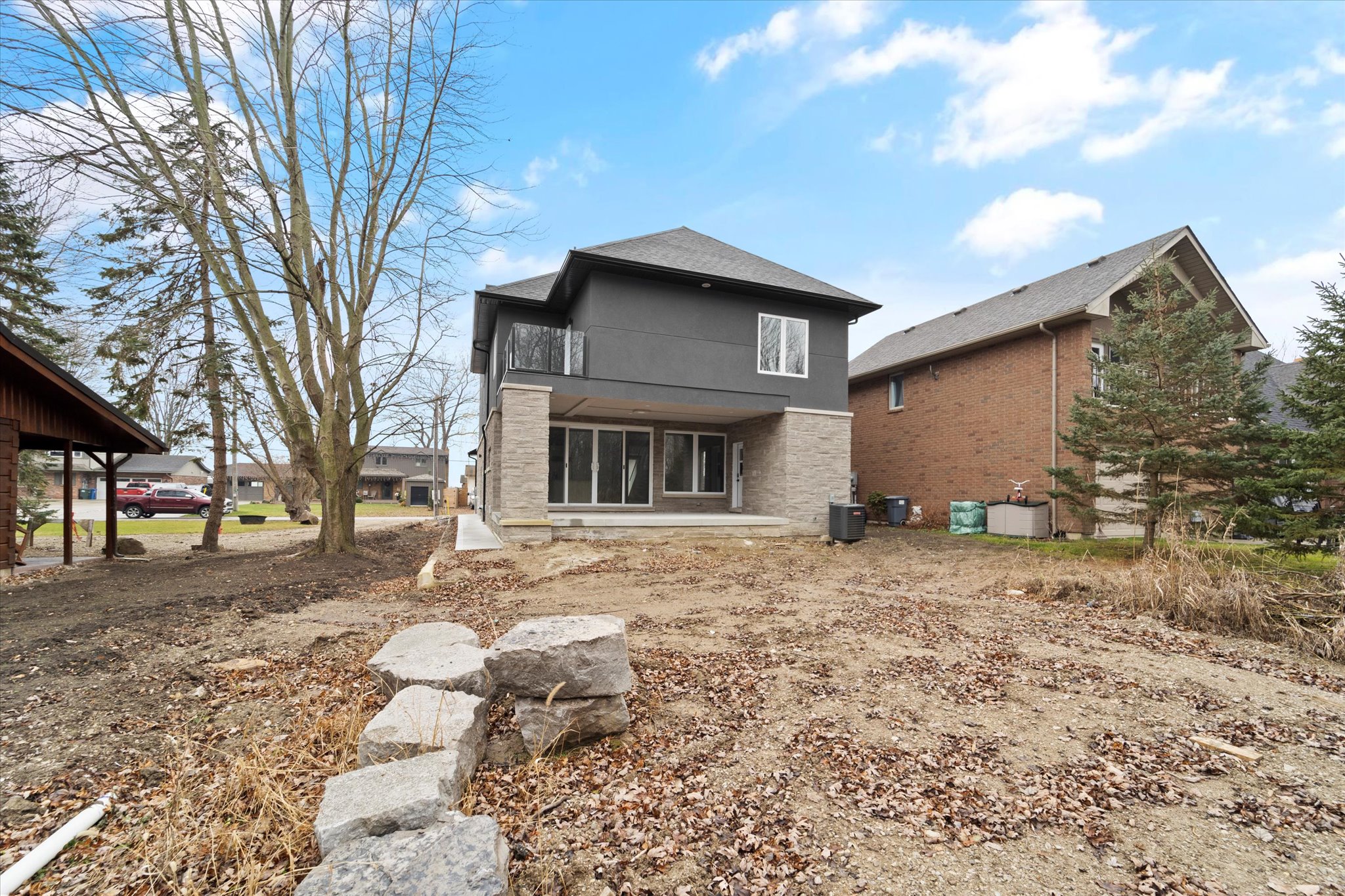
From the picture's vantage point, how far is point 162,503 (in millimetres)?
28109

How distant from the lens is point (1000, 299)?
16.1 m

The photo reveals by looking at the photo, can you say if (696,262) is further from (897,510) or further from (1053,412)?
(897,510)

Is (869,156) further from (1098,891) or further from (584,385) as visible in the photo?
(1098,891)

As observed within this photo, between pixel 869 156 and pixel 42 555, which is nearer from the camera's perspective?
pixel 42 555

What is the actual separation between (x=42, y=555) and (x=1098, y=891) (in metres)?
17.1

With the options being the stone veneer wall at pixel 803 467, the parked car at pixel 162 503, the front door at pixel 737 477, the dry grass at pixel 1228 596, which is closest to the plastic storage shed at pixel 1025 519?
the stone veneer wall at pixel 803 467

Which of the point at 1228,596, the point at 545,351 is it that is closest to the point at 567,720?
the point at 1228,596

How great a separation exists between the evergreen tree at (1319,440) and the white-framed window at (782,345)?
797 cm

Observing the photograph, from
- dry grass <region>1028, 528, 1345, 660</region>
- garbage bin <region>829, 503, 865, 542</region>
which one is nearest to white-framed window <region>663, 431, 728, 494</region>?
garbage bin <region>829, 503, 865, 542</region>

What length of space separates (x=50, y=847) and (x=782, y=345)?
12.8m

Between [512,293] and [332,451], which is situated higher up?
[512,293]

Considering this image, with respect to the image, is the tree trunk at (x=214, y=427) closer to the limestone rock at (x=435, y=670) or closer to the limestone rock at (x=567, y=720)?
the limestone rock at (x=435, y=670)

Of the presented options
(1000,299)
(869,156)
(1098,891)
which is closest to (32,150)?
(1098,891)

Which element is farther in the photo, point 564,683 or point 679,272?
point 679,272
